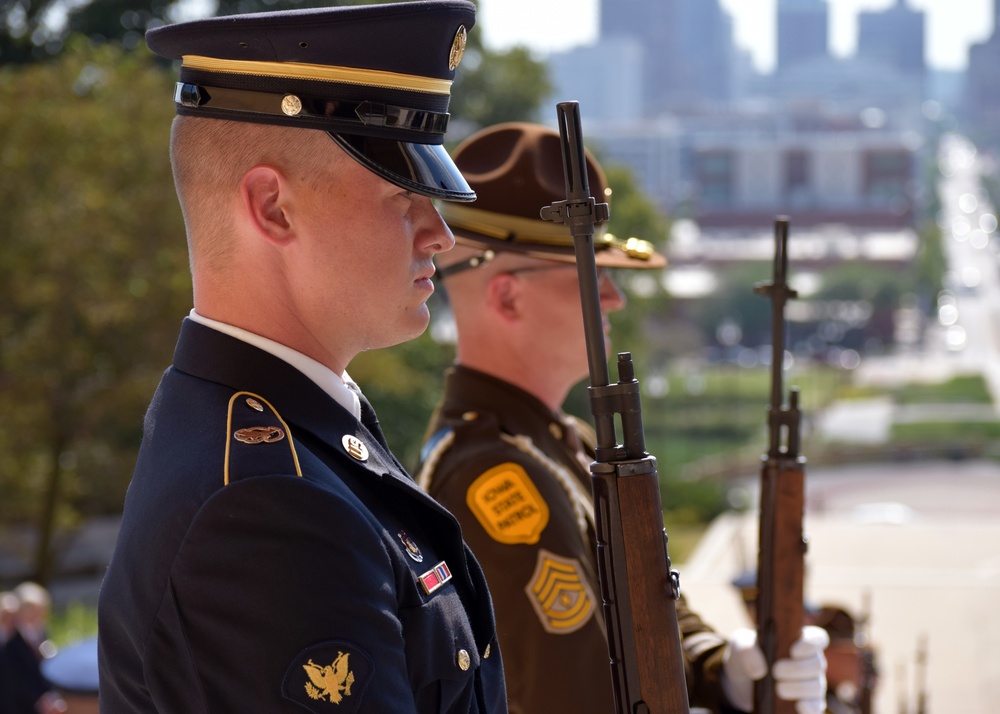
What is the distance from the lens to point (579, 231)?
1.84 meters

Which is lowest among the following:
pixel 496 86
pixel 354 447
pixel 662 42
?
pixel 354 447

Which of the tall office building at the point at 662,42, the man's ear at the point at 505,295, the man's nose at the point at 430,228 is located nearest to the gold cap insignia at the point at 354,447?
the man's nose at the point at 430,228

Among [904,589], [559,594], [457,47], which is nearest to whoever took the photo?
[457,47]

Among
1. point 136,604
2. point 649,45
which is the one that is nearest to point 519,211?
point 136,604

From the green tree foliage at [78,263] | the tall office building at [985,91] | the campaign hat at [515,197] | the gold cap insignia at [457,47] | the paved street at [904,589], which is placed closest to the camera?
the gold cap insignia at [457,47]

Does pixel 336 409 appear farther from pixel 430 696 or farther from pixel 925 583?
pixel 925 583

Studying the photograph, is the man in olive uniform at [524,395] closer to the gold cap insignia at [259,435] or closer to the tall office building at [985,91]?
the gold cap insignia at [259,435]

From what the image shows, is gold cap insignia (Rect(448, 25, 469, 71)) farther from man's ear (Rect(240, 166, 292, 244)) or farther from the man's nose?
man's ear (Rect(240, 166, 292, 244))

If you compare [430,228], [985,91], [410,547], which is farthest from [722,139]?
[410,547]

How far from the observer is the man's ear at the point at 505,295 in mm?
2910

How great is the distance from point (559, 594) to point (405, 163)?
1103 mm

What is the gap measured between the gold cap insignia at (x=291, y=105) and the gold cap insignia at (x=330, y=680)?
0.62 meters

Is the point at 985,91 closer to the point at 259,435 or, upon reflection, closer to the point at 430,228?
A: the point at 430,228

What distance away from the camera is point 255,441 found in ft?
4.99
